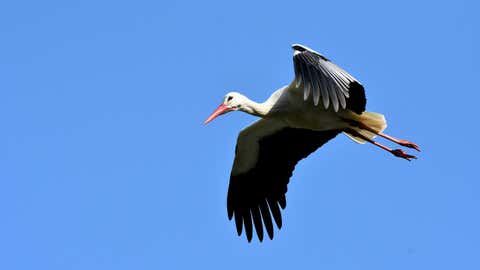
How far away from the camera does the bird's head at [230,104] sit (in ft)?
30.9

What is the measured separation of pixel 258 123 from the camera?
9914 millimetres

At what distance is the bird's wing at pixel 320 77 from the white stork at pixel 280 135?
0.7 inches

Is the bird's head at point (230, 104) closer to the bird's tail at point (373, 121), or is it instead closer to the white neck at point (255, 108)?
the white neck at point (255, 108)

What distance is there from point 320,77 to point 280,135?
84.6 inches

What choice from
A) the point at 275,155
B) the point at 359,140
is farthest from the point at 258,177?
the point at 359,140

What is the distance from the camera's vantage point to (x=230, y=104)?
9.48 meters

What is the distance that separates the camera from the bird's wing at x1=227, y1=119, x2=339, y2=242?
398 inches

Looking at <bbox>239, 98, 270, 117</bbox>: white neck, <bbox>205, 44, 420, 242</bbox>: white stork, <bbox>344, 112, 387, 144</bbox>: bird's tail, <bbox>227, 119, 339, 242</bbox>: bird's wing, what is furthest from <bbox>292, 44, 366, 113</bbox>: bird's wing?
<bbox>227, 119, 339, 242</bbox>: bird's wing

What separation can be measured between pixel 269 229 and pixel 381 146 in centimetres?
151

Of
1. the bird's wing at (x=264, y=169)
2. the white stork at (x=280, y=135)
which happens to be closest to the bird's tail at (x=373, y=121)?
the white stork at (x=280, y=135)

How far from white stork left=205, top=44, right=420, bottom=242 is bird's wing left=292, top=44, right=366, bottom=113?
19 mm

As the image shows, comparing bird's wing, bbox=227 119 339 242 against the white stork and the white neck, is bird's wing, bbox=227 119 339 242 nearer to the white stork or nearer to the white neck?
the white stork

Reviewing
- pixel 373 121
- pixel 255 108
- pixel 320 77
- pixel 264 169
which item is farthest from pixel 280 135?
pixel 320 77

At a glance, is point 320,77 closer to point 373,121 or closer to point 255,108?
point 255,108
